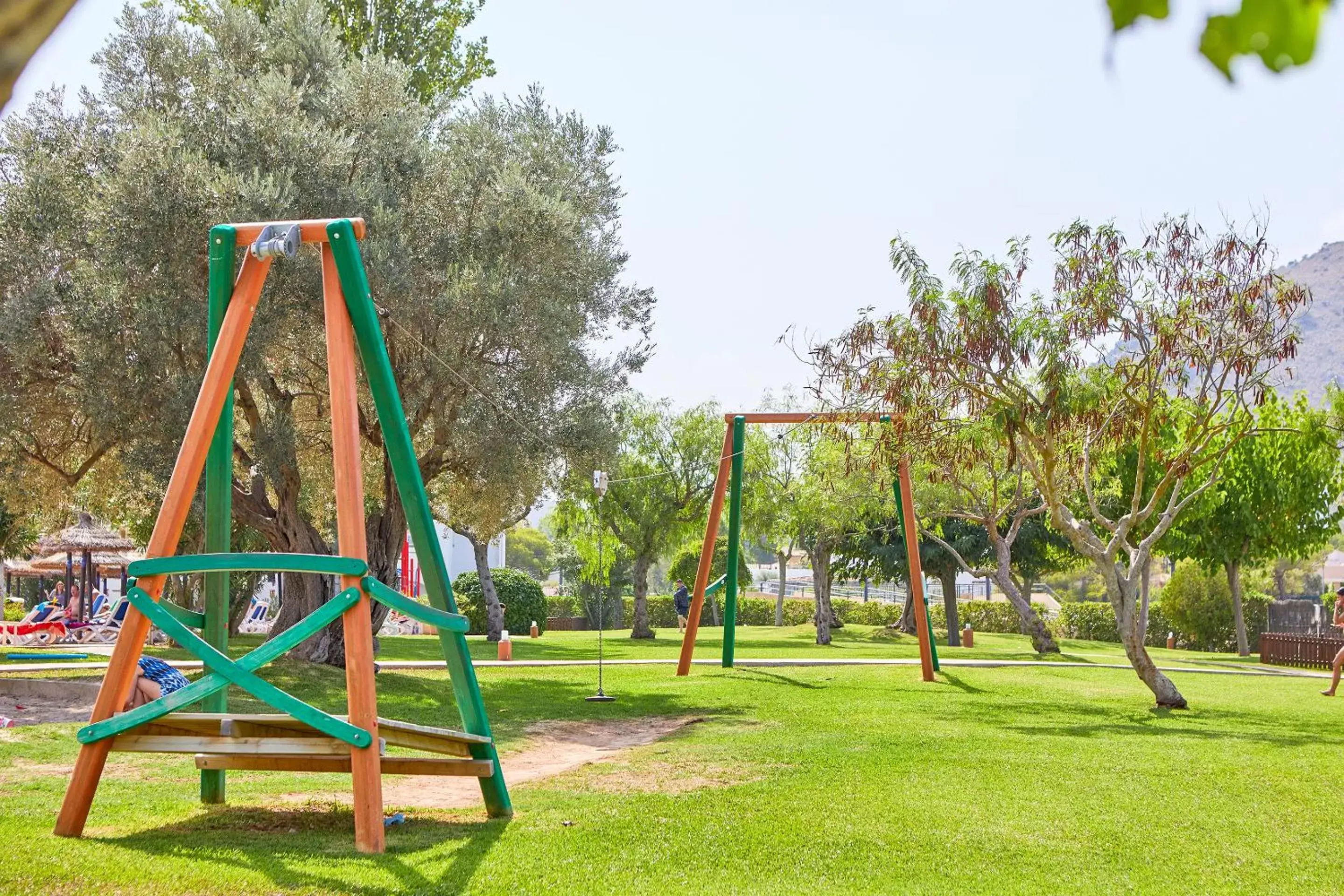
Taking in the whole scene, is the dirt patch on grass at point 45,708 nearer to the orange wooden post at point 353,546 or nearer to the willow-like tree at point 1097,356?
the orange wooden post at point 353,546

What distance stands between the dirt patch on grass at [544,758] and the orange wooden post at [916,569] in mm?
5817

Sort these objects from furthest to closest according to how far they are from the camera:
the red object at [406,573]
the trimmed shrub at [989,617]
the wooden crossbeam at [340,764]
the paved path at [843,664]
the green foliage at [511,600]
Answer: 1. the trimmed shrub at [989,617]
2. the red object at [406,573]
3. the green foliage at [511,600]
4. the paved path at [843,664]
5. the wooden crossbeam at [340,764]

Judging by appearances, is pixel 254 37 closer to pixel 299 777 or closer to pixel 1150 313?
pixel 299 777

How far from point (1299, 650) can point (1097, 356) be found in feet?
55.2

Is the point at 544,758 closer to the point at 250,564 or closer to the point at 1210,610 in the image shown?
the point at 250,564

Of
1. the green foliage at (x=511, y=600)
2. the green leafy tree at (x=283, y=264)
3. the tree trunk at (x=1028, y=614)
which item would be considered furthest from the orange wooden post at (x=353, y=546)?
the green foliage at (x=511, y=600)

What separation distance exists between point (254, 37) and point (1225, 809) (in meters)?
15.6

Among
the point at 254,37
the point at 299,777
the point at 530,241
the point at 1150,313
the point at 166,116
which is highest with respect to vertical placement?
the point at 254,37

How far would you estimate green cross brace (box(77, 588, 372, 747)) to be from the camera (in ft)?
22.5

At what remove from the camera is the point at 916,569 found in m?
19.7

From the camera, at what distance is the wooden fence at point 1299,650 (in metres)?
26.9

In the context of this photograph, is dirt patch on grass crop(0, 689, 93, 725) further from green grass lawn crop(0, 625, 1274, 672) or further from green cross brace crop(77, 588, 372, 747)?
green cross brace crop(77, 588, 372, 747)

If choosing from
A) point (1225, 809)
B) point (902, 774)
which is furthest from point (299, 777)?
point (1225, 809)

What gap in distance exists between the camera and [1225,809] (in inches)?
350
